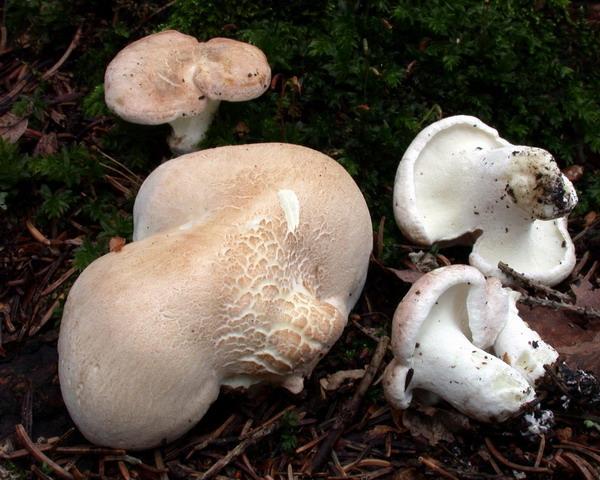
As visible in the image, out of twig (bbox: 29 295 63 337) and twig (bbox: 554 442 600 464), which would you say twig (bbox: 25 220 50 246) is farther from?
twig (bbox: 554 442 600 464)

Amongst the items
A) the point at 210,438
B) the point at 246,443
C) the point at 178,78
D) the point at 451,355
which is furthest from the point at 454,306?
the point at 178,78

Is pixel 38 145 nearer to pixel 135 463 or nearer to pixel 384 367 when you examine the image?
pixel 135 463

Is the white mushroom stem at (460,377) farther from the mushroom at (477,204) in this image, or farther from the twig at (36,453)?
the twig at (36,453)

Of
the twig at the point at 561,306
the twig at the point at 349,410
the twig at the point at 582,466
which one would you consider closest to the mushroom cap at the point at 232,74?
the twig at the point at 349,410

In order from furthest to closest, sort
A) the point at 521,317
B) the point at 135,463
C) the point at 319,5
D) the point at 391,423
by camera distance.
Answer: the point at 319,5, the point at 521,317, the point at 391,423, the point at 135,463

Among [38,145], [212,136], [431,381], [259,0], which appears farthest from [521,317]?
[38,145]

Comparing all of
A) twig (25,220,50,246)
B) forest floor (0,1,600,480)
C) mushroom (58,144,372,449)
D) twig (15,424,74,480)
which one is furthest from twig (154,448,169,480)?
twig (25,220,50,246)
